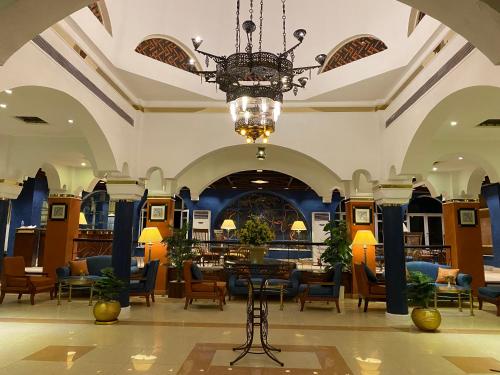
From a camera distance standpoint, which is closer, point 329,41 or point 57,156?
point 329,41

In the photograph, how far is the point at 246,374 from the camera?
443 centimetres

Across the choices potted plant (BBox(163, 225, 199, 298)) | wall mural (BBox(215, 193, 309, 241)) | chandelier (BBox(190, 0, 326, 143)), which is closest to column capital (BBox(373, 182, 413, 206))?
chandelier (BBox(190, 0, 326, 143))

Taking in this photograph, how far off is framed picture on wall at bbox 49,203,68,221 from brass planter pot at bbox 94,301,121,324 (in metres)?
5.46

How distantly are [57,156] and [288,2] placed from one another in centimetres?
722

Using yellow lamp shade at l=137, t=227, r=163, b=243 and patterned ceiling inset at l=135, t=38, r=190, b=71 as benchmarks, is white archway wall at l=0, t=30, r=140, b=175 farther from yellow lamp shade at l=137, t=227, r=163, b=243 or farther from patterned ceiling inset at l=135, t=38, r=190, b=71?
yellow lamp shade at l=137, t=227, r=163, b=243

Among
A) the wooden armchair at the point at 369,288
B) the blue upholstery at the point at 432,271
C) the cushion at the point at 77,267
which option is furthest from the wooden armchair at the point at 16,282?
the blue upholstery at the point at 432,271

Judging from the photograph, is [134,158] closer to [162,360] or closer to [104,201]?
[162,360]

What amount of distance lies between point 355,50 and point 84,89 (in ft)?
16.8

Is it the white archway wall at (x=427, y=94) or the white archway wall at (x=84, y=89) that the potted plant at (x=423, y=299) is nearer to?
the white archway wall at (x=427, y=94)

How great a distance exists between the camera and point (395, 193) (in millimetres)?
8031

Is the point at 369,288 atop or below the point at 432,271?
below

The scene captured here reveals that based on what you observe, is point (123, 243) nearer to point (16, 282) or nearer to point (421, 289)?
point (16, 282)

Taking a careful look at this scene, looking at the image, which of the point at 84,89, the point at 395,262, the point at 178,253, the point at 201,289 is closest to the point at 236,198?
the point at 178,253

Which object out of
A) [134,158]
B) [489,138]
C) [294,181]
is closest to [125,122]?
[134,158]
